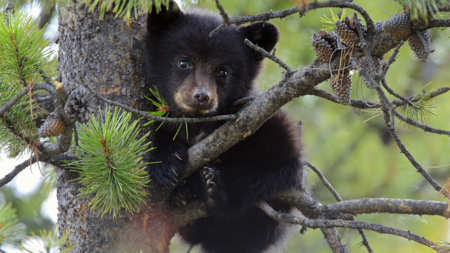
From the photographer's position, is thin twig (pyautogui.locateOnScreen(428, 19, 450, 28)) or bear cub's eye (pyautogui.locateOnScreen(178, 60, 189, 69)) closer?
thin twig (pyautogui.locateOnScreen(428, 19, 450, 28))

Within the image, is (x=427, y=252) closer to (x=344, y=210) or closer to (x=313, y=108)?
(x=313, y=108)

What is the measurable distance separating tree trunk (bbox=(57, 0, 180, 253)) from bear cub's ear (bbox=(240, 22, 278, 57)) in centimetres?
92

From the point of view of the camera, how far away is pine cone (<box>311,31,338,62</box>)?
1.60 meters

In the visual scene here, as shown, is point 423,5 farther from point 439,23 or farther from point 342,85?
point 342,85

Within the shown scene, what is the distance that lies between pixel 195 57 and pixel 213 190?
101 cm

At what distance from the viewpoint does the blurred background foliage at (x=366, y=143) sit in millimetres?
4441

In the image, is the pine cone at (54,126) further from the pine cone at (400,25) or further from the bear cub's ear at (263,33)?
the bear cub's ear at (263,33)

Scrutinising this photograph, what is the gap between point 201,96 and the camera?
2.45m

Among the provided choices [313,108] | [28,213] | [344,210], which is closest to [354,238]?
Answer: [313,108]

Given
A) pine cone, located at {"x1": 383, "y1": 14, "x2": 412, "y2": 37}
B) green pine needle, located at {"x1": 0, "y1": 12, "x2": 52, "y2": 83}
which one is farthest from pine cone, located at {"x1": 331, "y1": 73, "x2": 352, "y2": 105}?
green pine needle, located at {"x1": 0, "y1": 12, "x2": 52, "y2": 83}

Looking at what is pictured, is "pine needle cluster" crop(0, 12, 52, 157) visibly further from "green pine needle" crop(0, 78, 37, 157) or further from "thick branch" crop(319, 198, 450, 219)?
"thick branch" crop(319, 198, 450, 219)

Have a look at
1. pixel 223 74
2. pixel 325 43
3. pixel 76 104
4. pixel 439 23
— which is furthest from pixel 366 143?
pixel 76 104

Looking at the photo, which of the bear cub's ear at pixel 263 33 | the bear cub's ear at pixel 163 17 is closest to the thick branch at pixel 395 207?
the bear cub's ear at pixel 263 33

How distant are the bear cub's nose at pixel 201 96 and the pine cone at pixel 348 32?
112 cm
